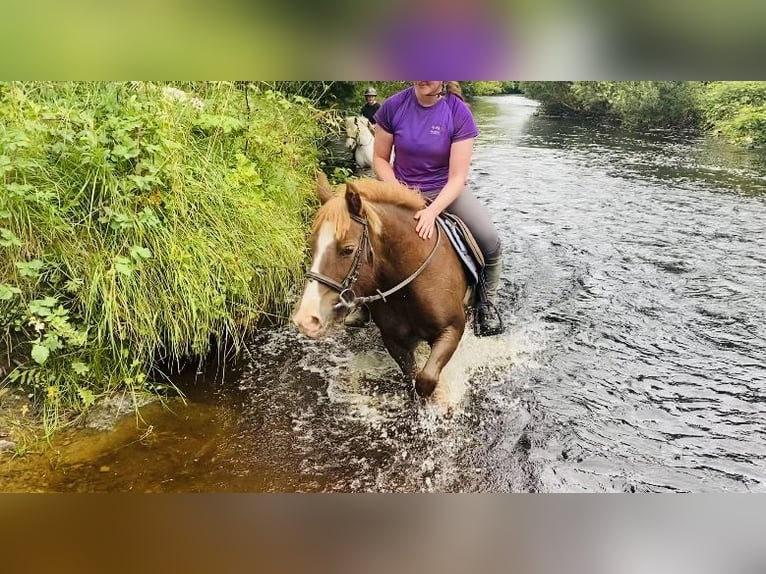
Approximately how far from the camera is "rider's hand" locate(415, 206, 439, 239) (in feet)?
9.17

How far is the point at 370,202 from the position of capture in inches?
103

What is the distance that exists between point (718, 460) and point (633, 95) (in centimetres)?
398

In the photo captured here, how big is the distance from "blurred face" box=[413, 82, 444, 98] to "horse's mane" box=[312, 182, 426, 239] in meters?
0.50

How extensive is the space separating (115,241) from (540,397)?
2816mm

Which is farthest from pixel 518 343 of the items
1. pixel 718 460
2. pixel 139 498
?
pixel 139 498

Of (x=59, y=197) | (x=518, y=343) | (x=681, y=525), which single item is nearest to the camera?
(x=681, y=525)

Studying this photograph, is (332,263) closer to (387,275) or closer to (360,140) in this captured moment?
(387,275)

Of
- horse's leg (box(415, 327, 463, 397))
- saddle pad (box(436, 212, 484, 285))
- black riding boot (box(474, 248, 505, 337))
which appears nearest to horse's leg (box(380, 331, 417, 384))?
horse's leg (box(415, 327, 463, 397))

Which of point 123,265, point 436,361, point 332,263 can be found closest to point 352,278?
point 332,263

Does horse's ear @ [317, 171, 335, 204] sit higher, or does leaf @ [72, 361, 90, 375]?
horse's ear @ [317, 171, 335, 204]

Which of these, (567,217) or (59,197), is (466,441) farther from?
(567,217)

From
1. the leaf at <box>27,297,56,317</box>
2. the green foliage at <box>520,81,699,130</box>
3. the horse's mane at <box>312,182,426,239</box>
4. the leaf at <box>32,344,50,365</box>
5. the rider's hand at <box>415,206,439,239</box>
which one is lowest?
the leaf at <box>32,344,50,365</box>

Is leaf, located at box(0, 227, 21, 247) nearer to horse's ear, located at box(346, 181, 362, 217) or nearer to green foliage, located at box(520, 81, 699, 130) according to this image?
horse's ear, located at box(346, 181, 362, 217)
